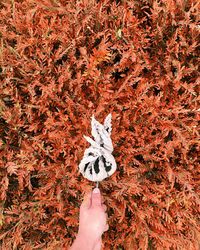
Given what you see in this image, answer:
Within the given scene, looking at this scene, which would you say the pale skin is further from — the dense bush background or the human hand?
the dense bush background

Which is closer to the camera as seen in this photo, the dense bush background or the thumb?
the thumb

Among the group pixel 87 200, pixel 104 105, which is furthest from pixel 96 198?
pixel 104 105

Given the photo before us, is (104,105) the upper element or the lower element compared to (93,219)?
upper

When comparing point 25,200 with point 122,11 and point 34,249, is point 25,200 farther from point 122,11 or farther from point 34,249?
point 122,11

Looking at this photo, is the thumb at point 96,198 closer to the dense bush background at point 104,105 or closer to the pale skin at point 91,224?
the pale skin at point 91,224

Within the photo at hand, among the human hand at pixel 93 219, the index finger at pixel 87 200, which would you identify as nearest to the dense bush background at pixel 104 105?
the index finger at pixel 87 200

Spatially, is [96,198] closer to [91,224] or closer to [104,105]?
[91,224]

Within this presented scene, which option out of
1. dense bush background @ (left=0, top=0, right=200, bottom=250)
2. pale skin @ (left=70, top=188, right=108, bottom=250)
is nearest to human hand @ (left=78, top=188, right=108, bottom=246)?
pale skin @ (left=70, top=188, right=108, bottom=250)

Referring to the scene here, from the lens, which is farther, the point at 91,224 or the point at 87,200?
the point at 87,200

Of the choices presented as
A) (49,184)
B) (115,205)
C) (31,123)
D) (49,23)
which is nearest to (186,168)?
(115,205)
